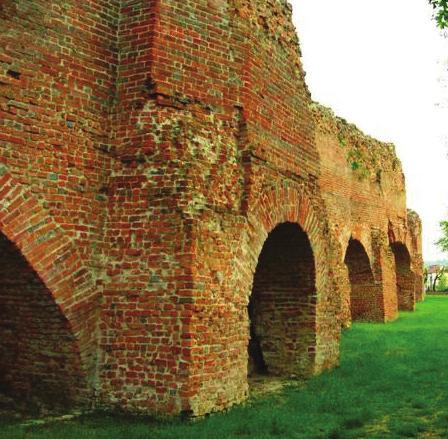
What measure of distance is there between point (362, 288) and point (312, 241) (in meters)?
10.7

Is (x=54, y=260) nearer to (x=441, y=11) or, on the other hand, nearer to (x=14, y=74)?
(x=14, y=74)

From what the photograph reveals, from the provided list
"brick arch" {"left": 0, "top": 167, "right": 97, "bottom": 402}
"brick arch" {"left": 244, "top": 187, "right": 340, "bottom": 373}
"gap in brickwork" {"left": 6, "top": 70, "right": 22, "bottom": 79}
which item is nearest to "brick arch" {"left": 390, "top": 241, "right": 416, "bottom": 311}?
"brick arch" {"left": 244, "top": 187, "right": 340, "bottom": 373}

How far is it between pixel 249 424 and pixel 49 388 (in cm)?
227

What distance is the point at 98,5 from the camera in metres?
6.48

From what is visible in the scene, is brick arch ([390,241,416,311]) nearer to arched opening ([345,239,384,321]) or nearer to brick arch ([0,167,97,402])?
arched opening ([345,239,384,321])

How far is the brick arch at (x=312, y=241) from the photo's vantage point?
7.21 meters

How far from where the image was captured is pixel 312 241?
344 inches

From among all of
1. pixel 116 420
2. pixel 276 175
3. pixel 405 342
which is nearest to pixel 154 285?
pixel 116 420

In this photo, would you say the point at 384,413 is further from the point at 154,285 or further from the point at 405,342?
the point at 405,342

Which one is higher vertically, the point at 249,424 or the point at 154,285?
the point at 154,285

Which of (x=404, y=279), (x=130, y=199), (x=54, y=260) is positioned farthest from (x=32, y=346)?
(x=404, y=279)

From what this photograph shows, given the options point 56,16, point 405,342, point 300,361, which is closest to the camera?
point 56,16

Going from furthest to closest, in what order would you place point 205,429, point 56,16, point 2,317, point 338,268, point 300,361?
point 338,268, point 300,361, point 2,317, point 56,16, point 205,429

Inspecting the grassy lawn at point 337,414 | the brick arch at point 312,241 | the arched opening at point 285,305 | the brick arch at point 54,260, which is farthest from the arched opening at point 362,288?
the brick arch at point 54,260
